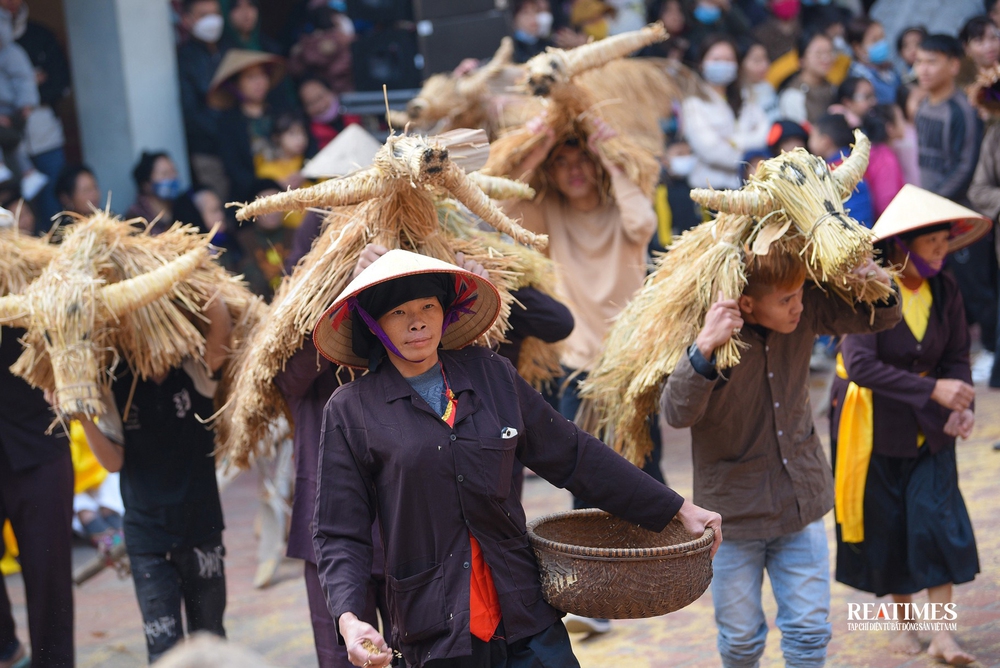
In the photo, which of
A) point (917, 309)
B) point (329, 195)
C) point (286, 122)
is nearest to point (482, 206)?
point (329, 195)

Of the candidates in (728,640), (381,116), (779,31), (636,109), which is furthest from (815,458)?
(779,31)

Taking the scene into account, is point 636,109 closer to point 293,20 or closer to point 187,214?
point 187,214

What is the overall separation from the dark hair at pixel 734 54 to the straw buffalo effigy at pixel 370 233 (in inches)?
218

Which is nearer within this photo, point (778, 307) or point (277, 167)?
point (778, 307)

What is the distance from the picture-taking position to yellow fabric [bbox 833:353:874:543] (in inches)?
167

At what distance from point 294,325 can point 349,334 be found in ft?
1.80

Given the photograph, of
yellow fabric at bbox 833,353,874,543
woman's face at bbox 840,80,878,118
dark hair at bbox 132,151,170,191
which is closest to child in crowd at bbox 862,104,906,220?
woman's face at bbox 840,80,878,118

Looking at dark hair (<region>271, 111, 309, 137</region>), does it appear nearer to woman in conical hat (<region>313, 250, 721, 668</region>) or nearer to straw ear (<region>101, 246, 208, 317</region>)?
straw ear (<region>101, 246, 208, 317</region>)

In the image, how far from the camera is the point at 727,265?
3.52 meters

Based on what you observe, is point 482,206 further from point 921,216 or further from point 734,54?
point 734,54

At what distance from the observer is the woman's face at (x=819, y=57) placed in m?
9.34

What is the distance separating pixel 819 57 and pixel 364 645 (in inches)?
318

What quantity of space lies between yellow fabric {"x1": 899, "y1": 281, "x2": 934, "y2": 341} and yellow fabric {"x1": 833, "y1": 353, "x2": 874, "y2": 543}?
287 mm

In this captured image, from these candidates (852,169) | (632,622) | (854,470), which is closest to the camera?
(852,169)
